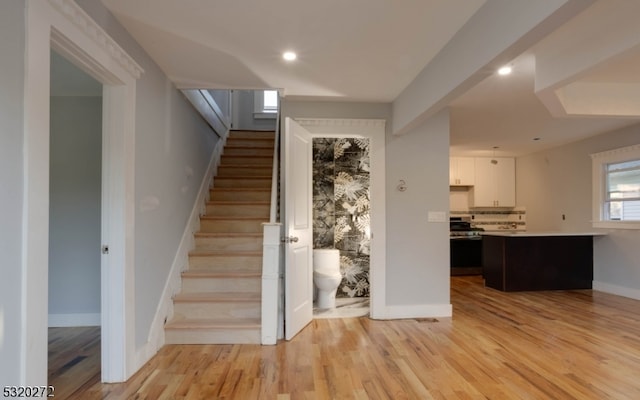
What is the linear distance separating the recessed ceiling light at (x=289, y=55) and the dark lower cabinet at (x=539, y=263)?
161 inches

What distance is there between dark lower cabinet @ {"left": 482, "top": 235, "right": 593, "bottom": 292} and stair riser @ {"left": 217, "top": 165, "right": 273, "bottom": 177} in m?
3.50

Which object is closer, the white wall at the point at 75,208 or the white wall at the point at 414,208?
the white wall at the point at 75,208

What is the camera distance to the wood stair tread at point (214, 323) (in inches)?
120

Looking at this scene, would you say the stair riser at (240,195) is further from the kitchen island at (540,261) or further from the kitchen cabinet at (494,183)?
the kitchen cabinet at (494,183)

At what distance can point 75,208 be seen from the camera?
3520 mm

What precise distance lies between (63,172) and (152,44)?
1827mm

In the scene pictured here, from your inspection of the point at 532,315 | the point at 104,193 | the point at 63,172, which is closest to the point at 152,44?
the point at 104,193

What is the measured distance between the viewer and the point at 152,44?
2.55 metres

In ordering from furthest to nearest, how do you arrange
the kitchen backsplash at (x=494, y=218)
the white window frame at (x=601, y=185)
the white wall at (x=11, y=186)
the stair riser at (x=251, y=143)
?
1. the kitchen backsplash at (x=494, y=218)
2. the stair riser at (x=251, y=143)
3. the white window frame at (x=601, y=185)
4. the white wall at (x=11, y=186)

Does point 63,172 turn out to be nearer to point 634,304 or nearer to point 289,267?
point 289,267

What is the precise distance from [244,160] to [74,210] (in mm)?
2284

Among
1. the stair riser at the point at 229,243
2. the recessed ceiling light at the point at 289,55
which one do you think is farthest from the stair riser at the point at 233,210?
the recessed ceiling light at the point at 289,55

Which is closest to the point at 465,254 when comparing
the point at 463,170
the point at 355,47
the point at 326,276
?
the point at 463,170

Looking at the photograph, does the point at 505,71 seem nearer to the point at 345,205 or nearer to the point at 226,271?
the point at 345,205
